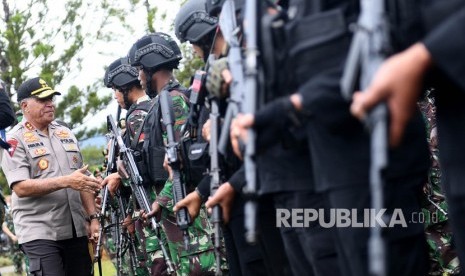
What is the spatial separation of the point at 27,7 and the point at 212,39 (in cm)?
894

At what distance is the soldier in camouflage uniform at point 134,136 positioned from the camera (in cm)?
750

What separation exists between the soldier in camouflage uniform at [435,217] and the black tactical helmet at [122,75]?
304 cm

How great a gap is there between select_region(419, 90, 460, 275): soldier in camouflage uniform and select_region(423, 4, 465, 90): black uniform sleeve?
11.3ft

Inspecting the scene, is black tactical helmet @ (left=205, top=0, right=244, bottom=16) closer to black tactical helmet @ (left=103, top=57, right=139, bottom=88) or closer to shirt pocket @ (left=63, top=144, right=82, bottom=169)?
shirt pocket @ (left=63, top=144, right=82, bottom=169)

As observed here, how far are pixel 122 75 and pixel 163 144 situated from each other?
1879 mm

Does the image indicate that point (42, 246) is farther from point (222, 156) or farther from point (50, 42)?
point (50, 42)

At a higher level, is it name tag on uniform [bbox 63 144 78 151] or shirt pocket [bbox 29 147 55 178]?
name tag on uniform [bbox 63 144 78 151]

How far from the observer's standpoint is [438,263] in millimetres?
6137

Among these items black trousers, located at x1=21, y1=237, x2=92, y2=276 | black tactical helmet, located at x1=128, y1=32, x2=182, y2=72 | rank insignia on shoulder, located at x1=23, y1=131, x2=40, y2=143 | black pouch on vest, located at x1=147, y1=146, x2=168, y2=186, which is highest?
black tactical helmet, located at x1=128, y1=32, x2=182, y2=72

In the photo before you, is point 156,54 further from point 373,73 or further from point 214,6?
point 373,73

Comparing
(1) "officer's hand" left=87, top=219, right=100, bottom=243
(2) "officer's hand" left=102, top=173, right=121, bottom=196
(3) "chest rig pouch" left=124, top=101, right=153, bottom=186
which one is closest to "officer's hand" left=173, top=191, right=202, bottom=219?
(3) "chest rig pouch" left=124, top=101, right=153, bottom=186

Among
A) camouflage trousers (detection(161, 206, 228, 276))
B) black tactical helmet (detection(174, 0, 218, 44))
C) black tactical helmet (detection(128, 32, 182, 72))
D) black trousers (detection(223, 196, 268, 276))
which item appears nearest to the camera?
black trousers (detection(223, 196, 268, 276))

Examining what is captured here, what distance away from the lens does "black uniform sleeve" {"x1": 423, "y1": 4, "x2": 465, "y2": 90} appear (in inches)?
103

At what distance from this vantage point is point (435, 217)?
20.8 feet
